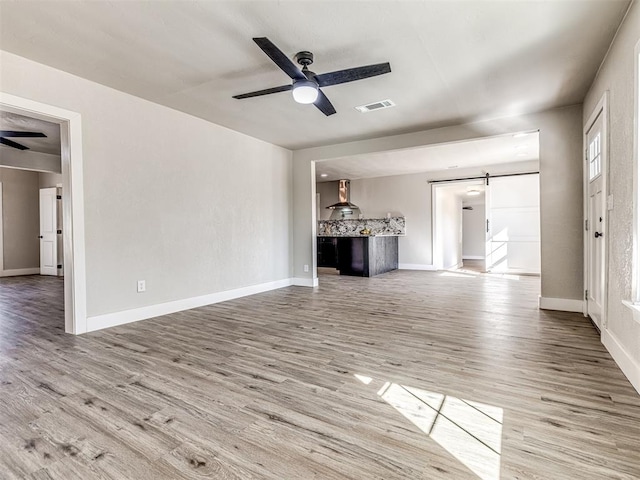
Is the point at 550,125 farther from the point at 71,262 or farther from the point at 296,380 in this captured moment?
the point at 71,262

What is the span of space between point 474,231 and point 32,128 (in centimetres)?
1281

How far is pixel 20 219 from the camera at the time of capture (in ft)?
25.0

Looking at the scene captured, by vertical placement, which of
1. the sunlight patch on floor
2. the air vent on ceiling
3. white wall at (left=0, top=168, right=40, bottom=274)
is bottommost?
the sunlight patch on floor

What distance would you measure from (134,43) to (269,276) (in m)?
3.73

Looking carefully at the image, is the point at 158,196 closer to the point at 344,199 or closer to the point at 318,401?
the point at 318,401

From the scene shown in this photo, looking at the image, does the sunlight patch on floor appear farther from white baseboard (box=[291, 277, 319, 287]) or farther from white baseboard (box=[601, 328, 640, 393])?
white baseboard (box=[291, 277, 319, 287])

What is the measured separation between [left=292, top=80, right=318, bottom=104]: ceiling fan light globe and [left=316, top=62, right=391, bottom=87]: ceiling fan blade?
105 millimetres

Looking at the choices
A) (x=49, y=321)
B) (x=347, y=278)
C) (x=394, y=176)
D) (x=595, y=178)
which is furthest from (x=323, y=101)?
(x=394, y=176)

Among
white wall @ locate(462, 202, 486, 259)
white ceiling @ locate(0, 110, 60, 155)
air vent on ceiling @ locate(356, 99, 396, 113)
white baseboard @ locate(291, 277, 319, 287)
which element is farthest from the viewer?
white wall @ locate(462, 202, 486, 259)

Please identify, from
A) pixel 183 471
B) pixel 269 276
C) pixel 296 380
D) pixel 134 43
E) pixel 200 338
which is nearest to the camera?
pixel 183 471

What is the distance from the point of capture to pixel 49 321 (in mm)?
3617

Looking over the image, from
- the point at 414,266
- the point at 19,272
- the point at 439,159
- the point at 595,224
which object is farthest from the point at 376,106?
the point at 19,272

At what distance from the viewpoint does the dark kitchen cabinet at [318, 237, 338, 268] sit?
311 inches

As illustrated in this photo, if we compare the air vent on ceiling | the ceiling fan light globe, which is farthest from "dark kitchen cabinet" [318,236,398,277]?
the ceiling fan light globe
